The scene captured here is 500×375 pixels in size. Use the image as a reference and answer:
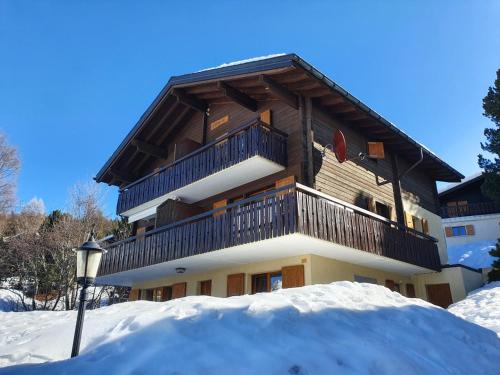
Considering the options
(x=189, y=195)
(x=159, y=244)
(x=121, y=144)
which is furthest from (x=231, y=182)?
(x=121, y=144)

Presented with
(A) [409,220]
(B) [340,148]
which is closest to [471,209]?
(A) [409,220]

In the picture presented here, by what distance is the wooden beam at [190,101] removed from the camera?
16.5 metres

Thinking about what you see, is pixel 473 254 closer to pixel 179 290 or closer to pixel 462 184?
pixel 462 184

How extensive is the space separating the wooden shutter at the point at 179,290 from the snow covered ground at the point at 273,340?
26.6 ft

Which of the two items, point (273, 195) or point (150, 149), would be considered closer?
point (273, 195)

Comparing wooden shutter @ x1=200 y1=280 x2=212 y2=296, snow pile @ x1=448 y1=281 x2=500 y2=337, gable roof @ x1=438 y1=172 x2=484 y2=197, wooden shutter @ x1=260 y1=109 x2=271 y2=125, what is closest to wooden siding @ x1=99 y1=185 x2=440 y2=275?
wooden shutter @ x1=200 y1=280 x2=212 y2=296

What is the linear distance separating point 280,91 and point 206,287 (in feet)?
24.7

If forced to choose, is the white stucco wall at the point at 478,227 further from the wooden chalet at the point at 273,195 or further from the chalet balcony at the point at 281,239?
the chalet balcony at the point at 281,239

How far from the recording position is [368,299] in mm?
7301

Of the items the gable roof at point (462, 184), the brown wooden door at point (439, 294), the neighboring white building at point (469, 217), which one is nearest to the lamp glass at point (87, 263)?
the brown wooden door at point (439, 294)

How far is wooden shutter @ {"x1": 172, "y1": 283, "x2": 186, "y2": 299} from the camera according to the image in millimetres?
15359

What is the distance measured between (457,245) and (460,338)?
2860 centimetres

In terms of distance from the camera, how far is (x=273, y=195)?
1085cm

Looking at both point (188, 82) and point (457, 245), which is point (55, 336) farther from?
point (457, 245)
